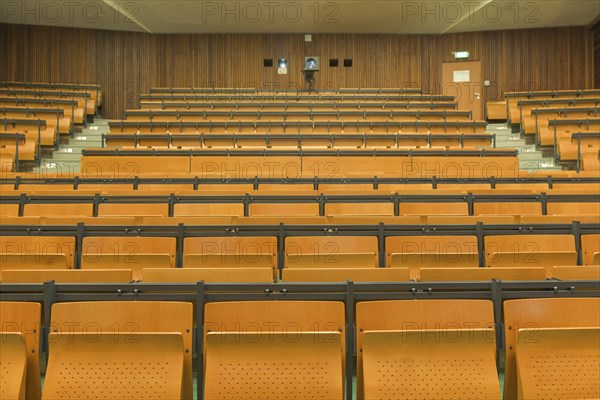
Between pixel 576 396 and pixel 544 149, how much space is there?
2.90 meters

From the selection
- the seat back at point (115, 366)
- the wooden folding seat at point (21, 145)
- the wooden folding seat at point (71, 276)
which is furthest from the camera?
the wooden folding seat at point (21, 145)

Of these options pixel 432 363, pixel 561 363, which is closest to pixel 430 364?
pixel 432 363

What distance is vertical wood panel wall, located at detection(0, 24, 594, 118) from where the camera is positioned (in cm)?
522

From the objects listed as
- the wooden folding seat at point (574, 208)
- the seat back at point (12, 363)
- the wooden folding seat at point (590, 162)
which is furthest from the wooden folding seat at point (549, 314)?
the wooden folding seat at point (590, 162)

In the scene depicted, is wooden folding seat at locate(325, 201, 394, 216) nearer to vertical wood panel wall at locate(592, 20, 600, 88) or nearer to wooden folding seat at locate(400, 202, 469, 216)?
wooden folding seat at locate(400, 202, 469, 216)

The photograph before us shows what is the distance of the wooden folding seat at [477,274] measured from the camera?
112 cm

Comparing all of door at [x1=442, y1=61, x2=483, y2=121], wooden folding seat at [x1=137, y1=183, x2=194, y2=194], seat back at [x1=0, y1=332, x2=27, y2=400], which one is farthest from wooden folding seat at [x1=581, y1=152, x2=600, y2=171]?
seat back at [x1=0, y1=332, x2=27, y2=400]

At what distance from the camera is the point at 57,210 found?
1836 millimetres

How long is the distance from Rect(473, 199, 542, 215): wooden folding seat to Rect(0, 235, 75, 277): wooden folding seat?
1365 millimetres

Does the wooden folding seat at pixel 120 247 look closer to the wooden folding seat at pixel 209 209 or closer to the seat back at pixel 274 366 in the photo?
the wooden folding seat at pixel 209 209

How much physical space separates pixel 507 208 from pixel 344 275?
105 centimetres

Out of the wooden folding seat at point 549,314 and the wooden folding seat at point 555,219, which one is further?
the wooden folding seat at point 555,219

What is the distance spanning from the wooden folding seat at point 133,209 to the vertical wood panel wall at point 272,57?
376 centimetres

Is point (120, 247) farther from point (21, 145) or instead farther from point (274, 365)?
Result: point (21, 145)
